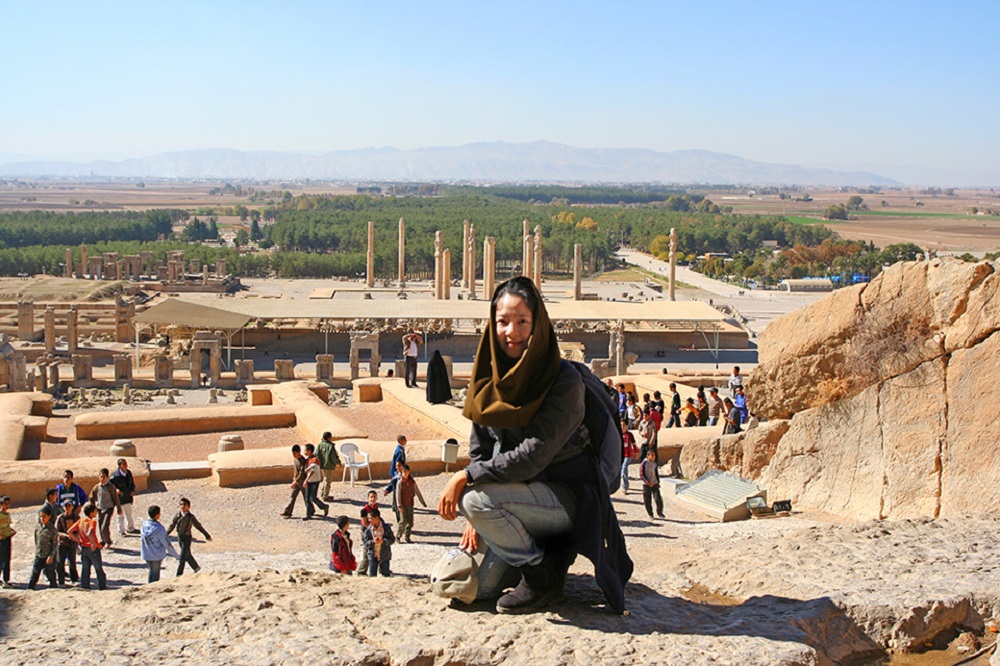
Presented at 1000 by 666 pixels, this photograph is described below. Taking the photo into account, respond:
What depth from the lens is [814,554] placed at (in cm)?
677

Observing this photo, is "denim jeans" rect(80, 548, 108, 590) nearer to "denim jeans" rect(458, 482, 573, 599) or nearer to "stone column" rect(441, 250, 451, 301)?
"denim jeans" rect(458, 482, 573, 599)

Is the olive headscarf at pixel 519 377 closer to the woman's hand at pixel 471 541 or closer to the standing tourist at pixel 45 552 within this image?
the woman's hand at pixel 471 541

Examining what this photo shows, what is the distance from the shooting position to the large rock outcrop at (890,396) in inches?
364

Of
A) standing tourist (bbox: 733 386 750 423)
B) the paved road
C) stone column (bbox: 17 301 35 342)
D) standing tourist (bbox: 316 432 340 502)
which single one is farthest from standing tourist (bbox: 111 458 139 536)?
the paved road

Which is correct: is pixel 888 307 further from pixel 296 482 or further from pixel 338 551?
pixel 296 482

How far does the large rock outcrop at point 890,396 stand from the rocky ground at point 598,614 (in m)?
1.89

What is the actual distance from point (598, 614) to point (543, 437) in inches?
38.2

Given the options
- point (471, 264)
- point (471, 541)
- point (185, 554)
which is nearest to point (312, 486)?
point (185, 554)

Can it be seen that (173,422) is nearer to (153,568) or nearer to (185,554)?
(185,554)

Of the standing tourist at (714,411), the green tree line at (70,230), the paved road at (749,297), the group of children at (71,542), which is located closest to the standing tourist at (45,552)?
the group of children at (71,542)

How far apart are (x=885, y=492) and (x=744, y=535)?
4.30 feet

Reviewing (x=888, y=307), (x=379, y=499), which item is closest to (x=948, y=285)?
(x=888, y=307)

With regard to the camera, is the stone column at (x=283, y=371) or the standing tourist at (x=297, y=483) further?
the stone column at (x=283, y=371)

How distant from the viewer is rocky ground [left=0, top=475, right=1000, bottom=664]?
5055mm
